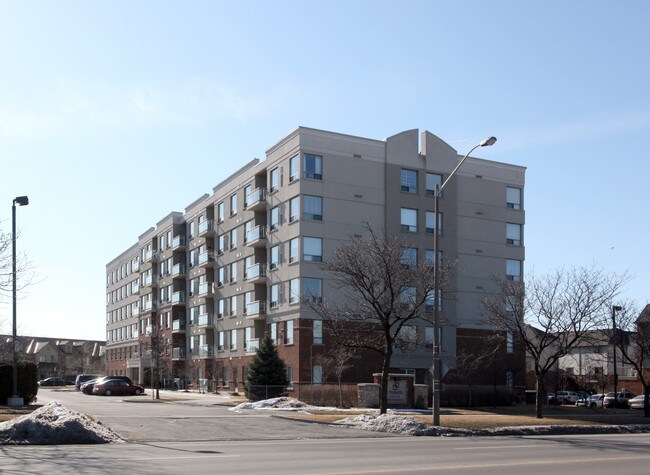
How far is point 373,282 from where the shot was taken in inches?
1210

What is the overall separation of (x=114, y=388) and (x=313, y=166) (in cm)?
2321

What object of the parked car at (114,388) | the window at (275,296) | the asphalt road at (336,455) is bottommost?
A: the parked car at (114,388)

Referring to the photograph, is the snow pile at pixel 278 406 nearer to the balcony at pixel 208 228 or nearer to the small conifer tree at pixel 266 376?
the small conifer tree at pixel 266 376

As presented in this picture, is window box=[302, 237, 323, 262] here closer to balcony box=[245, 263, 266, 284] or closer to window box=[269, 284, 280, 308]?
window box=[269, 284, 280, 308]

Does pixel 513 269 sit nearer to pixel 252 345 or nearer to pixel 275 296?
pixel 275 296

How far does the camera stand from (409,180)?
5753 cm

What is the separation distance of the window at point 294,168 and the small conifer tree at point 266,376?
471 inches

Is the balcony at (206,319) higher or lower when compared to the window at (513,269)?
lower

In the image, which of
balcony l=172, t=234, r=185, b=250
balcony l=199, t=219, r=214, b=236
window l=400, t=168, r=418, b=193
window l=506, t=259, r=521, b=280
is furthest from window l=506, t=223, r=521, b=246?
balcony l=172, t=234, r=185, b=250

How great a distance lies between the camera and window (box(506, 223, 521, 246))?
61.7 m

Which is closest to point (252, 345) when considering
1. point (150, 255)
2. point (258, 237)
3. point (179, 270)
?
point (258, 237)

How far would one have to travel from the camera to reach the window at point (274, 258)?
56.9m

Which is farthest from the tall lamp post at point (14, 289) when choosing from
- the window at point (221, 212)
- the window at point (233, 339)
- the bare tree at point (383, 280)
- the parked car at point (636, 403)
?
Answer: the parked car at point (636, 403)

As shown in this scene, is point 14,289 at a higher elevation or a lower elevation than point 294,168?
lower
